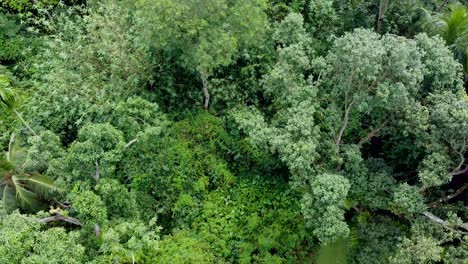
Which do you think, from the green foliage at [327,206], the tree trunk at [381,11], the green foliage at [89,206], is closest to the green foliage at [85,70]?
the green foliage at [89,206]

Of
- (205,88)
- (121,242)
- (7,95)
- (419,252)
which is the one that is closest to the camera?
(121,242)

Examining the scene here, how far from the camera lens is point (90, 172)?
9961 millimetres

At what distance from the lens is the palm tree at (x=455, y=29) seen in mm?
12789

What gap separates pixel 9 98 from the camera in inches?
512

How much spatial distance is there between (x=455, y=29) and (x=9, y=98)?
13713 millimetres

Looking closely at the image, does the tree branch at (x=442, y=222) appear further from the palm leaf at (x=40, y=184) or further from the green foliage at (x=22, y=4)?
the green foliage at (x=22, y=4)

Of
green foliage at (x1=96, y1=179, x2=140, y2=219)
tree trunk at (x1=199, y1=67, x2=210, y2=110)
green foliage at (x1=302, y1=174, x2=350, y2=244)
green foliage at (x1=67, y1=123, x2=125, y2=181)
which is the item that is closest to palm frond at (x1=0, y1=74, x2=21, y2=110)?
green foliage at (x1=67, y1=123, x2=125, y2=181)

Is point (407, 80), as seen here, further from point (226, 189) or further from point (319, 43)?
point (226, 189)

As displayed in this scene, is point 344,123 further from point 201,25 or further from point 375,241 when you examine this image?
point 201,25

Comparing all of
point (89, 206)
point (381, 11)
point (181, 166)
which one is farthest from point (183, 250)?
point (381, 11)

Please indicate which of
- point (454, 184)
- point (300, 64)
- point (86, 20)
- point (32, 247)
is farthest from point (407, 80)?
point (86, 20)

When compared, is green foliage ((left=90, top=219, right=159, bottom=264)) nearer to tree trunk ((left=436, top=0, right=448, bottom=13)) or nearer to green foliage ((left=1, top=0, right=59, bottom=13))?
green foliage ((left=1, top=0, right=59, bottom=13))

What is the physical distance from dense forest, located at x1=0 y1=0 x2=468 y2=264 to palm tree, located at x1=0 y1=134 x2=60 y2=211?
1.8 inches

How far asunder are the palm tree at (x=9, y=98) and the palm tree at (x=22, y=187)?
1995 millimetres
